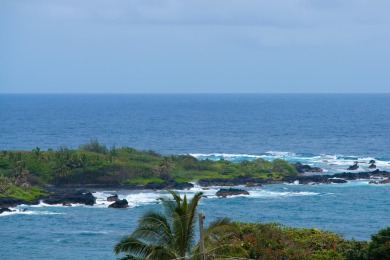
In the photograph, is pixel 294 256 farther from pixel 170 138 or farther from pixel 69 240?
pixel 170 138

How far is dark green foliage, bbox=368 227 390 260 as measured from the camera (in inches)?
1040

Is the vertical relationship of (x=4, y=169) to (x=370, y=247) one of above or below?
below

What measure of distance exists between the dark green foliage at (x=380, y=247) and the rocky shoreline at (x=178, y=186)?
1827 inches

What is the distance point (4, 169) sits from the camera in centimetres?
8444

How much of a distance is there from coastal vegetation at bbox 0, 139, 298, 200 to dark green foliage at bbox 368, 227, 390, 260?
53834mm

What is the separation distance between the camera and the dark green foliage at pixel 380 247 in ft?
86.7

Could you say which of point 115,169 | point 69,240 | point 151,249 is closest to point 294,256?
point 151,249

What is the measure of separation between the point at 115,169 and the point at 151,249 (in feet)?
209

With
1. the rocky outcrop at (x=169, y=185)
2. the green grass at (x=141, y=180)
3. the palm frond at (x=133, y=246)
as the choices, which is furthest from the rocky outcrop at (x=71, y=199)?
the palm frond at (x=133, y=246)

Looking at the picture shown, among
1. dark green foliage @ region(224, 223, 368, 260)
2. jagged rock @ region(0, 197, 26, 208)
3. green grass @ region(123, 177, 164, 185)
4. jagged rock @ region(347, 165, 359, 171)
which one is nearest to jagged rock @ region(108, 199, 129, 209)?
jagged rock @ region(0, 197, 26, 208)

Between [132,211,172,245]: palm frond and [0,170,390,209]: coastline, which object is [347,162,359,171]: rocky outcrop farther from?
[132,211,172,245]: palm frond

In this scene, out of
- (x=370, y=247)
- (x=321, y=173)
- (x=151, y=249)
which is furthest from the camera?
(x=321, y=173)

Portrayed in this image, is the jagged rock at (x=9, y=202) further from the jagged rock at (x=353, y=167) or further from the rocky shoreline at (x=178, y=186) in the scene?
the jagged rock at (x=353, y=167)

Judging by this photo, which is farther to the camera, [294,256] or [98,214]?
[98,214]
